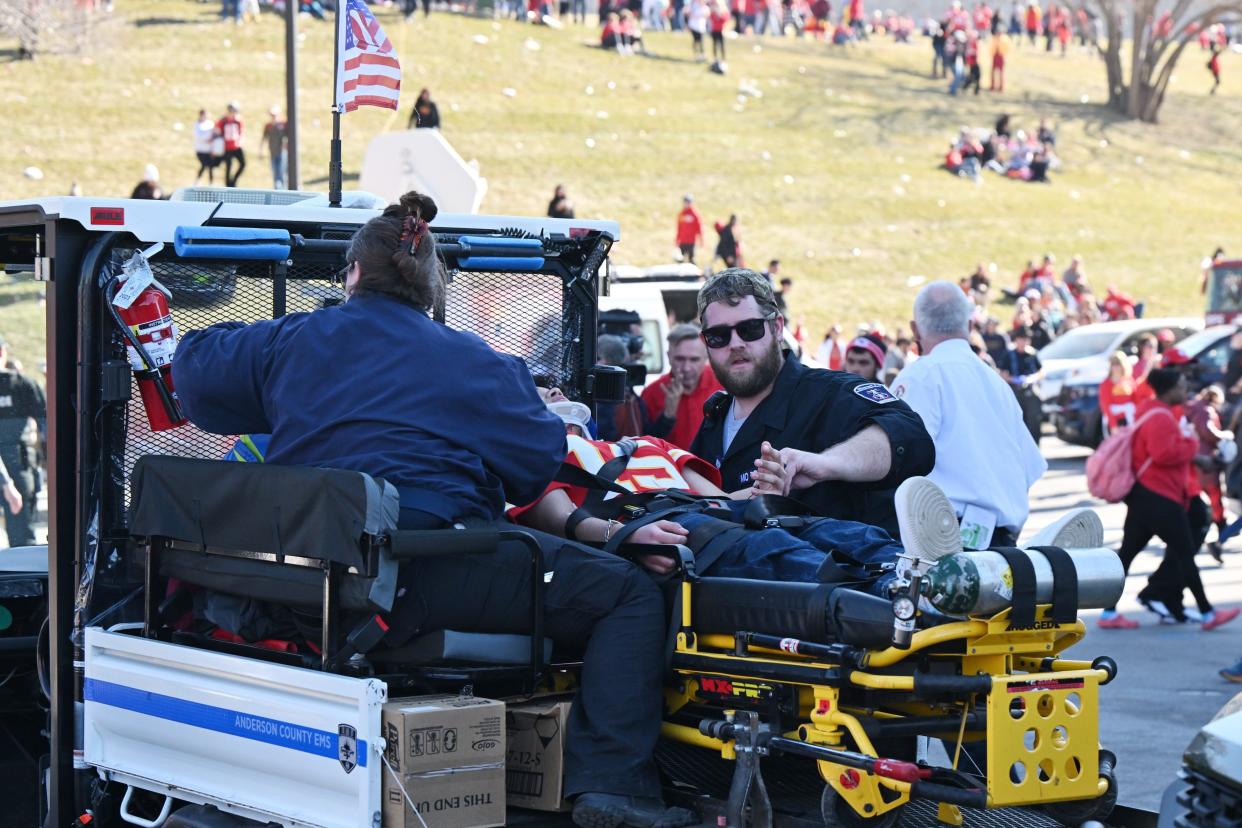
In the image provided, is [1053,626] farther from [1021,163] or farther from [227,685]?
[1021,163]

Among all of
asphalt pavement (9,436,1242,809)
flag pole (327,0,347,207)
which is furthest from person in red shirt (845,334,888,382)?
flag pole (327,0,347,207)

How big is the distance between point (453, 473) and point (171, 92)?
124 ft

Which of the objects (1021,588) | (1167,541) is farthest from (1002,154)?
(1021,588)

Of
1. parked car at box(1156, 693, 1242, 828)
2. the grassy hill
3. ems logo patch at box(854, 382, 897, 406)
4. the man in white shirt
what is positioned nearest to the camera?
parked car at box(1156, 693, 1242, 828)

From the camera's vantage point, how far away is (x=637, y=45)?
52.6 metres

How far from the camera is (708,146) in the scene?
44.4m

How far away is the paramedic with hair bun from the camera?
14.4ft

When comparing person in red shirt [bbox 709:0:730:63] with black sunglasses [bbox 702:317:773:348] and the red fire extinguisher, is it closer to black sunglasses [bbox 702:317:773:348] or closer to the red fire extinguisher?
black sunglasses [bbox 702:317:773:348]

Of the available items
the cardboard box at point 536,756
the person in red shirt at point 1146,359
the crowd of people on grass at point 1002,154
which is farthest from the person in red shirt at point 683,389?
the crowd of people on grass at point 1002,154

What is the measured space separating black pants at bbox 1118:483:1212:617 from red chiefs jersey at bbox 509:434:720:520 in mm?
7531

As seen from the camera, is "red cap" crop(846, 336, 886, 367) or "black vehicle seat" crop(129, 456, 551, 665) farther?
"red cap" crop(846, 336, 886, 367)

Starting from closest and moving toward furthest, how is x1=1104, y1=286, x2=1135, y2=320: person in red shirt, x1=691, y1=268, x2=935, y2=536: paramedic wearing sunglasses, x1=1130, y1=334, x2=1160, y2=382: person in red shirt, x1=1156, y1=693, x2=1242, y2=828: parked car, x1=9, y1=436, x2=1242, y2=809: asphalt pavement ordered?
x1=1156, y1=693, x2=1242, y2=828: parked car < x1=691, y1=268, x2=935, y2=536: paramedic wearing sunglasses < x1=9, y1=436, x2=1242, y2=809: asphalt pavement < x1=1130, y1=334, x2=1160, y2=382: person in red shirt < x1=1104, y1=286, x2=1135, y2=320: person in red shirt

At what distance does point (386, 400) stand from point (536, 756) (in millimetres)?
1035

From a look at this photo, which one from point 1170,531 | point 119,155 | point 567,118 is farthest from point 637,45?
point 1170,531
